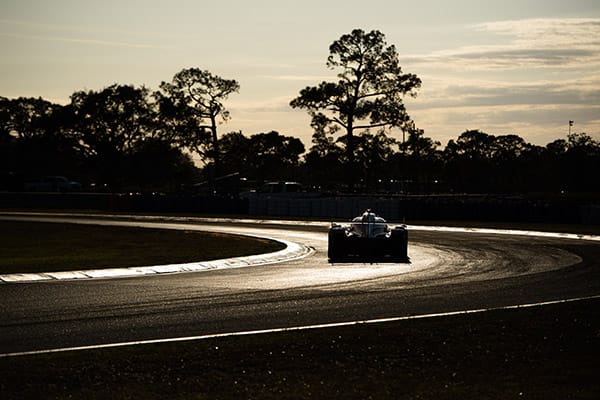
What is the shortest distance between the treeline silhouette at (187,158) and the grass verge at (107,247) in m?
32.3


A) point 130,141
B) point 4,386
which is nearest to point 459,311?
point 4,386

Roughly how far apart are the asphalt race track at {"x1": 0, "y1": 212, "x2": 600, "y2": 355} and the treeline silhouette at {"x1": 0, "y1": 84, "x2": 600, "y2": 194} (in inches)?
1727

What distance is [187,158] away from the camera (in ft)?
329

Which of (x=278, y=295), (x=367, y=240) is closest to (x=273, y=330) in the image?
(x=278, y=295)

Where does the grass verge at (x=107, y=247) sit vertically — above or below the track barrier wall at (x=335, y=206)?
below

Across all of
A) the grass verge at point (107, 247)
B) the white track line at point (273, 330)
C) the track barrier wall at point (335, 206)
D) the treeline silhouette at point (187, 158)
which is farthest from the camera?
the treeline silhouette at point (187, 158)

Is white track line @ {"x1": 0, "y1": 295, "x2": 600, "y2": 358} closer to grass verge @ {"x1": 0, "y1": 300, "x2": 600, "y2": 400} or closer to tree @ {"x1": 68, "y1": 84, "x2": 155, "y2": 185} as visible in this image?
grass verge @ {"x1": 0, "y1": 300, "x2": 600, "y2": 400}

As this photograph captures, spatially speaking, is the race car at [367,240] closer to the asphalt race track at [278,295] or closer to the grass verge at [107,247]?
the asphalt race track at [278,295]

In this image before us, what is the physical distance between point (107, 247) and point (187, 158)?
2989 inches

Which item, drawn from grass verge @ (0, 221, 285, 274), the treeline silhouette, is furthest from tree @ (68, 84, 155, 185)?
grass verge @ (0, 221, 285, 274)

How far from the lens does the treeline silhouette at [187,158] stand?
7431 centimetres

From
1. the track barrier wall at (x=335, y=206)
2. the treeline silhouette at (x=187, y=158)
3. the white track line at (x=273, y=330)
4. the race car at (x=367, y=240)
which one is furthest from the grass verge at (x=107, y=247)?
the treeline silhouette at (x=187, y=158)

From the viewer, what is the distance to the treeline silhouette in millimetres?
74312

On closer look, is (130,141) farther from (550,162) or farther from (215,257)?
(215,257)
